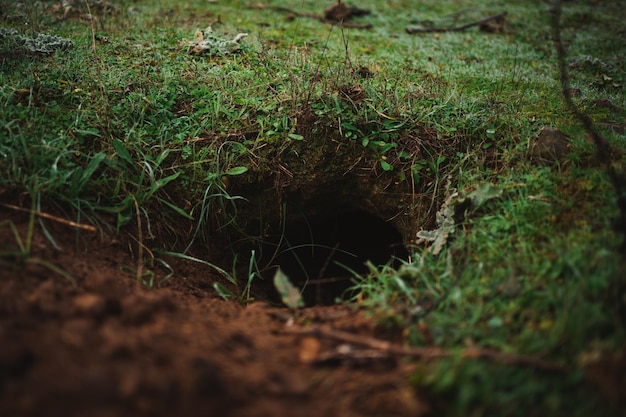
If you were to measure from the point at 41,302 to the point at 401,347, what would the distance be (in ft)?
4.23

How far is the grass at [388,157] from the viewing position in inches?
63.6

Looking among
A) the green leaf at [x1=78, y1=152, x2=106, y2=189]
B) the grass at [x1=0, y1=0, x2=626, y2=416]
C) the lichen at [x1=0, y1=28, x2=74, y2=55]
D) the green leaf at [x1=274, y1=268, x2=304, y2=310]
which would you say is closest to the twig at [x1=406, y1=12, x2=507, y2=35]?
the grass at [x1=0, y1=0, x2=626, y2=416]

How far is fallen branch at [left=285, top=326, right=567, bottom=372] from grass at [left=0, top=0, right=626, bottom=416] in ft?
0.11

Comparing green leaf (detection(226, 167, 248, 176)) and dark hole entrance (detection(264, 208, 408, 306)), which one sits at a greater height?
green leaf (detection(226, 167, 248, 176))

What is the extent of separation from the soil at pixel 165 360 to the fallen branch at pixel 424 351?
0.09ft

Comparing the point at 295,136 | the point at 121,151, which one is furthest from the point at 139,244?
the point at 295,136

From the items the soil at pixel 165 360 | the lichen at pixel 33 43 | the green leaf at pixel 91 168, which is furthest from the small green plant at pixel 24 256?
the lichen at pixel 33 43

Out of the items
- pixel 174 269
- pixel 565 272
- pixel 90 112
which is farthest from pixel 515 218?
pixel 90 112

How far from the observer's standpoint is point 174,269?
2561 mm

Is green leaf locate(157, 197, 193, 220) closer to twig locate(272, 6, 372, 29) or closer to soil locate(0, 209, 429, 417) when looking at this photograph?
Answer: soil locate(0, 209, 429, 417)

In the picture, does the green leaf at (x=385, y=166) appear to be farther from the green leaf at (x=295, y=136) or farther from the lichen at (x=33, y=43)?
the lichen at (x=33, y=43)

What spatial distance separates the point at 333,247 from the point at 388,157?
1.16 metres

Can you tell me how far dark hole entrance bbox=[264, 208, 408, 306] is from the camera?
12.0 feet

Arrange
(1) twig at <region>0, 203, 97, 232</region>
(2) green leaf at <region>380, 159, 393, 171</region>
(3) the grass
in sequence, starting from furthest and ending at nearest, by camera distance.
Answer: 1. (2) green leaf at <region>380, 159, 393, 171</region>
2. (1) twig at <region>0, 203, 97, 232</region>
3. (3) the grass
